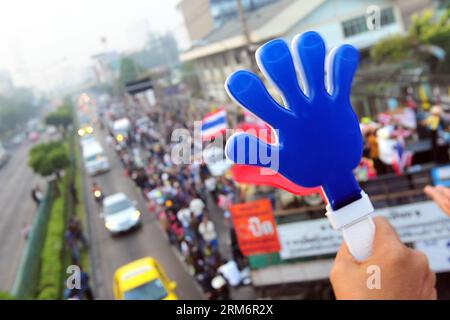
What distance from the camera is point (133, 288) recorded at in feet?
21.7

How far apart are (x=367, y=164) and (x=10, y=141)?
14232mm

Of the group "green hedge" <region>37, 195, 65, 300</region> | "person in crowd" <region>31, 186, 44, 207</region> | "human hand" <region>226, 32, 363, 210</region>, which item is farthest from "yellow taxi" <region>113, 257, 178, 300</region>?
"person in crowd" <region>31, 186, 44, 207</region>

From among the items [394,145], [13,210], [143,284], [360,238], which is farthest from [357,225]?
[13,210]

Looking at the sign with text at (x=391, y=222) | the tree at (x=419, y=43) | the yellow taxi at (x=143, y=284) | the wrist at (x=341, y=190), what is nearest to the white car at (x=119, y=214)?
the yellow taxi at (x=143, y=284)

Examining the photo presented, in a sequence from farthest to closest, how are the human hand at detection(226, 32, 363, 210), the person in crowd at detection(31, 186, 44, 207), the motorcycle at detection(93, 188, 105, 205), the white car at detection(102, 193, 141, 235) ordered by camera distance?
1. the person in crowd at detection(31, 186, 44, 207)
2. the white car at detection(102, 193, 141, 235)
3. the motorcycle at detection(93, 188, 105, 205)
4. the human hand at detection(226, 32, 363, 210)

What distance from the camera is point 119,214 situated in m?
10.3

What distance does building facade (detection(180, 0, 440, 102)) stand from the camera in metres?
10.3

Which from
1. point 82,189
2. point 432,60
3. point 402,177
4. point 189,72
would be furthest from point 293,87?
point 189,72

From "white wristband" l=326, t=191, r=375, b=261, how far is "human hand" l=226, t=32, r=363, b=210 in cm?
3

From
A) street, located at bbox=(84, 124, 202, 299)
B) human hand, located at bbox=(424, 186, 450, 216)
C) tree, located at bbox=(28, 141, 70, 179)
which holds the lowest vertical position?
street, located at bbox=(84, 124, 202, 299)

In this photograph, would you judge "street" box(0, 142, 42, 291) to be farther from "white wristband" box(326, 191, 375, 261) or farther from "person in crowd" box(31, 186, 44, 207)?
"white wristband" box(326, 191, 375, 261)

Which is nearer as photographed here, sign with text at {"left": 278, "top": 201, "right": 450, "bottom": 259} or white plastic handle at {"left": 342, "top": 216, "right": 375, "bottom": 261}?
white plastic handle at {"left": 342, "top": 216, "right": 375, "bottom": 261}
